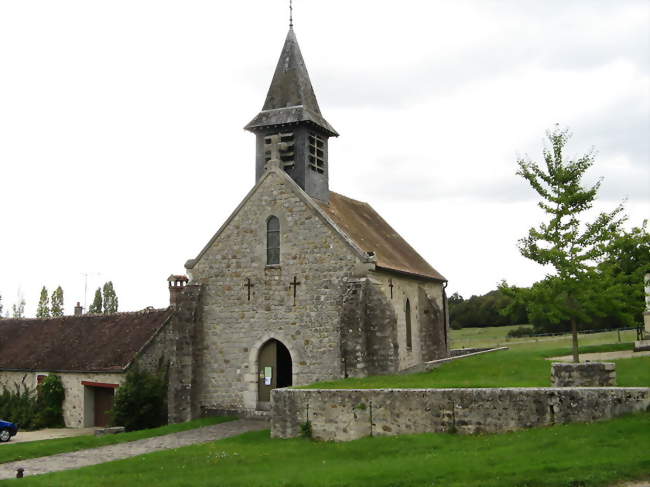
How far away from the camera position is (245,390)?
24547mm

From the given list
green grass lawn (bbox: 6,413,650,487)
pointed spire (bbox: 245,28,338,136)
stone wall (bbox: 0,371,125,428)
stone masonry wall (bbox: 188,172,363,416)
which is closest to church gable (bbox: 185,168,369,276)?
stone masonry wall (bbox: 188,172,363,416)

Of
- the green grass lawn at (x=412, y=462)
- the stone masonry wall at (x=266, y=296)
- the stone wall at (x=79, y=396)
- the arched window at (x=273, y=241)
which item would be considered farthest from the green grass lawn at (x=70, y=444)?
the stone wall at (x=79, y=396)

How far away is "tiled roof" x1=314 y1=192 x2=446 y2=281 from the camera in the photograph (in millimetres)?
25359

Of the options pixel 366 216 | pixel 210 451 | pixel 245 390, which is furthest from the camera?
pixel 366 216

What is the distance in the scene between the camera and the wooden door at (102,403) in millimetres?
29422

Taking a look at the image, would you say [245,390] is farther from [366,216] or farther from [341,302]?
[366,216]

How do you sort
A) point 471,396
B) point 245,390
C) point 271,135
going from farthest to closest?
point 271,135 → point 245,390 → point 471,396

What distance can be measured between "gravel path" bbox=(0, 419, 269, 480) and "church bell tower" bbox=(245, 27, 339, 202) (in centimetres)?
918

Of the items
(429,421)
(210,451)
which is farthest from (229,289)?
(429,421)

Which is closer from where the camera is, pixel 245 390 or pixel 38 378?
pixel 245 390

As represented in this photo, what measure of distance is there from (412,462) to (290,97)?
58.1ft

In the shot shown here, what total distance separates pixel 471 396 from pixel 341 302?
8033 mm

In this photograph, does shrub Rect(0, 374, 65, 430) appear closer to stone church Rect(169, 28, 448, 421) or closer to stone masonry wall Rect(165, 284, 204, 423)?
stone masonry wall Rect(165, 284, 204, 423)

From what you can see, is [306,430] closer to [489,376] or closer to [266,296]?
[489,376]
